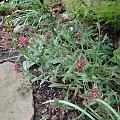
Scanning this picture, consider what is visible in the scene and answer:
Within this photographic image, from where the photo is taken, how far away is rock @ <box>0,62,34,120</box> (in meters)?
2.17

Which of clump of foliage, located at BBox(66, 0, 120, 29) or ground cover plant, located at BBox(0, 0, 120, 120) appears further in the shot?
clump of foliage, located at BBox(66, 0, 120, 29)

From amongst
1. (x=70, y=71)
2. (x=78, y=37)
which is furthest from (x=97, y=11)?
(x=70, y=71)

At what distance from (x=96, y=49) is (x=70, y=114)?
1.70ft

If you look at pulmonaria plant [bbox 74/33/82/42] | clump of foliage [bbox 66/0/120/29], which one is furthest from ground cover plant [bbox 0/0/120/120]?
clump of foliage [bbox 66/0/120/29]

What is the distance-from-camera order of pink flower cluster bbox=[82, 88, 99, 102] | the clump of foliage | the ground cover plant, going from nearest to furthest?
1. pink flower cluster bbox=[82, 88, 99, 102]
2. the ground cover plant
3. the clump of foliage

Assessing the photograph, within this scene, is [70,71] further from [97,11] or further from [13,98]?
[97,11]

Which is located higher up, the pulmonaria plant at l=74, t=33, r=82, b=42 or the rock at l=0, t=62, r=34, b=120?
the pulmonaria plant at l=74, t=33, r=82, b=42

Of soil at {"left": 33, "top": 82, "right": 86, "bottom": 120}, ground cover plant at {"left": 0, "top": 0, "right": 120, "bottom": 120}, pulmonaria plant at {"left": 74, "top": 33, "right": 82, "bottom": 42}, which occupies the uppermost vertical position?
pulmonaria plant at {"left": 74, "top": 33, "right": 82, "bottom": 42}

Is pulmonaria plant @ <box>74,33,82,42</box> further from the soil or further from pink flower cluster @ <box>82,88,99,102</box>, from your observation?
pink flower cluster @ <box>82,88,99,102</box>

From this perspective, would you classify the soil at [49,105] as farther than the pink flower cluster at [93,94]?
Yes

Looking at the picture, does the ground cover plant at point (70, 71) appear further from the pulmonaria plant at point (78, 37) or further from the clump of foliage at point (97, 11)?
the clump of foliage at point (97, 11)

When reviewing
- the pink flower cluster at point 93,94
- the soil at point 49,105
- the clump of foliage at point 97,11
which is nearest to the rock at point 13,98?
the soil at point 49,105

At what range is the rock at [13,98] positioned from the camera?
2.17m

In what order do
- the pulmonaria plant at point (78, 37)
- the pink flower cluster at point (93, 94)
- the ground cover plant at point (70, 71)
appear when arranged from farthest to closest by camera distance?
the pulmonaria plant at point (78, 37) < the ground cover plant at point (70, 71) < the pink flower cluster at point (93, 94)
